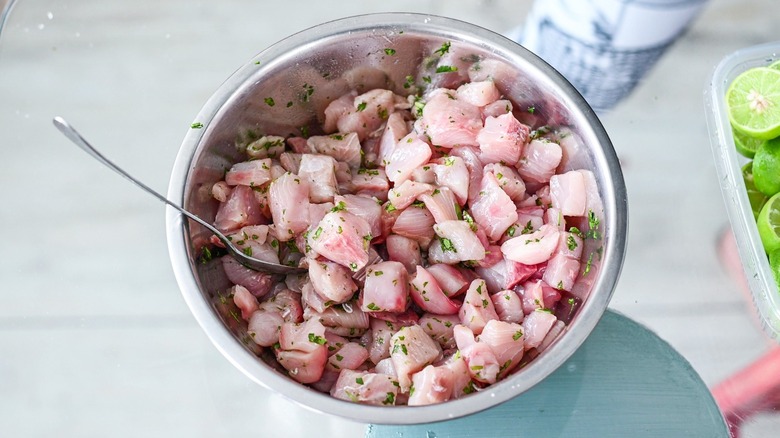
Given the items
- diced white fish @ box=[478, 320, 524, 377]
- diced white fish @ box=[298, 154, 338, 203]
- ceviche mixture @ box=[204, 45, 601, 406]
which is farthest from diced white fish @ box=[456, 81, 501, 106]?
diced white fish @ box=[478, 320, 524, 377]

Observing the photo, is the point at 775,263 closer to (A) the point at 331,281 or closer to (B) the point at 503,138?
(B) the point at 503,138

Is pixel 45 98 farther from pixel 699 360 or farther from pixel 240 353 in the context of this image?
pixel 699 360

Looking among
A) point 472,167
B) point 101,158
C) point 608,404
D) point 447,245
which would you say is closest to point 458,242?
point 447,245

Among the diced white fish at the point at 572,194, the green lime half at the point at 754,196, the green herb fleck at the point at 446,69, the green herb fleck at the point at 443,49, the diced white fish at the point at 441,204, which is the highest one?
the green herb fleck at the point at 443,49

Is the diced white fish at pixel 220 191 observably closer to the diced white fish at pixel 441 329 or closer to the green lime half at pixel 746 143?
the diced white fish at pixel 441 329

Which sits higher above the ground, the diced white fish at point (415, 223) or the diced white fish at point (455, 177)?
the diced white fish at point (455, 177)

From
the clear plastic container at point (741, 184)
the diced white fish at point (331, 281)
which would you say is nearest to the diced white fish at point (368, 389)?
the diced white fish at point (331, 281)
